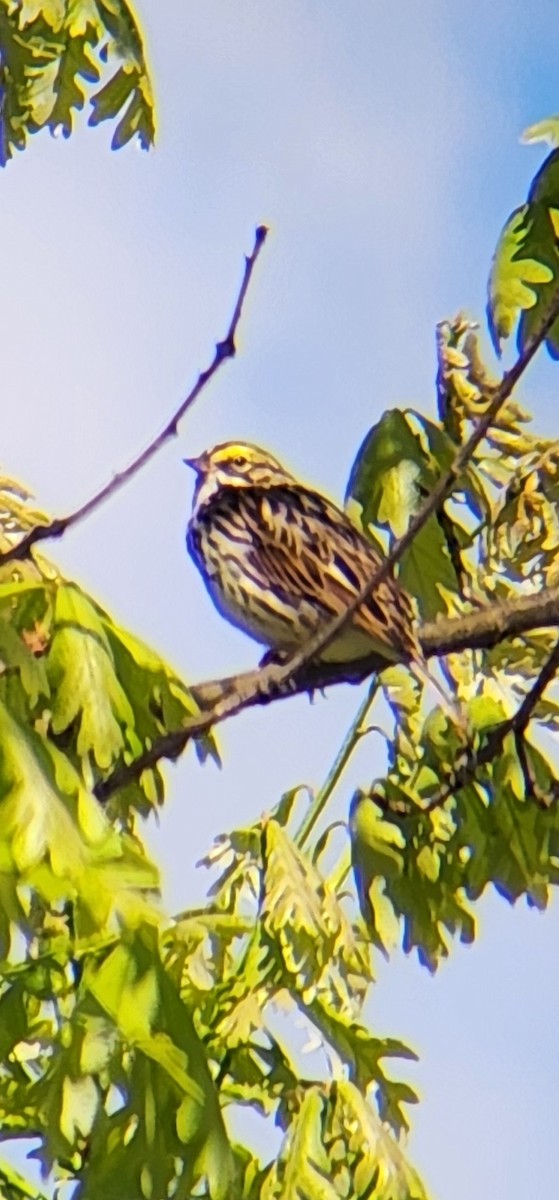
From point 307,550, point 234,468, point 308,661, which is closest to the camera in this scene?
point 308,661

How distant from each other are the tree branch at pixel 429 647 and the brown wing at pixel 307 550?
92 cm

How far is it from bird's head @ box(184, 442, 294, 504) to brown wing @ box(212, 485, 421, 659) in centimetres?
34

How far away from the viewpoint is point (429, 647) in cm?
379

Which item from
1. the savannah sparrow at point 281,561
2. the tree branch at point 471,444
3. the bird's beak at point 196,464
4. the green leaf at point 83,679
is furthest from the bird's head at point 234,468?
the green leaf at point 83,679

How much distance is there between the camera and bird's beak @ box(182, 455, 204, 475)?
578 centimetres

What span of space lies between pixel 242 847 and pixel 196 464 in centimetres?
265

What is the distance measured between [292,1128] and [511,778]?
999 mm

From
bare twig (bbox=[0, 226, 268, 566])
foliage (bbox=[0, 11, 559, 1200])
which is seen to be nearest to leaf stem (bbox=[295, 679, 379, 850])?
foliage (bbox=[0, 11, 559, 1200])

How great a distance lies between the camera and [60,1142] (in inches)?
102

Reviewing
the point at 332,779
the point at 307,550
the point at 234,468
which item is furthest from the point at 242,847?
the point at 234,468

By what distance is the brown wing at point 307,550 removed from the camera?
4863 mm

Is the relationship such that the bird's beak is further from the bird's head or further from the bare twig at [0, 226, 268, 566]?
the bare twig at [0, 226, 268, 566]

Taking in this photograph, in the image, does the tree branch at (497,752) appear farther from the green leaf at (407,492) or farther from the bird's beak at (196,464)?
the bird's beak at (196,464)

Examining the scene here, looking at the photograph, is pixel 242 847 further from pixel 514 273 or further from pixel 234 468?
pixel 234 468
